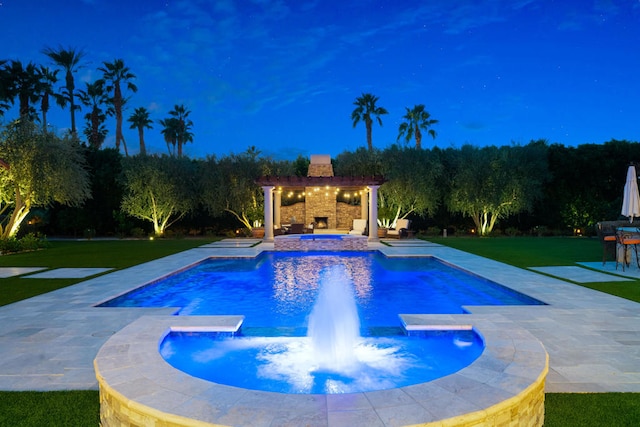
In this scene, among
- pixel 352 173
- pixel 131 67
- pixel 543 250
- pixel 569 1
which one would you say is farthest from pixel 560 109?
pixel 131 67

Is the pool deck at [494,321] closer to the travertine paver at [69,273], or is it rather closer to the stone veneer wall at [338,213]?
the travertine paver at [69,273]

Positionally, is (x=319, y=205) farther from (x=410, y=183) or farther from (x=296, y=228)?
(x=410, y=183)

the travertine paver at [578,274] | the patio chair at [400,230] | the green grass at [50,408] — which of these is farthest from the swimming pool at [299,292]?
the patio chair at [400,230]

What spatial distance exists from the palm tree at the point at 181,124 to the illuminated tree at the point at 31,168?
2541 centimetres

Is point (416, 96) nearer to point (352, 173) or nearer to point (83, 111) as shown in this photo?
point (352, 173)

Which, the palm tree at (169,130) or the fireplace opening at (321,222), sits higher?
the palm tree at (169,130)

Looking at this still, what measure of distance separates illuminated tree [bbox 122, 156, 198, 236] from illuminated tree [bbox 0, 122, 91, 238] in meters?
5.95

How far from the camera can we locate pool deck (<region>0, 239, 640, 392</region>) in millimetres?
3994

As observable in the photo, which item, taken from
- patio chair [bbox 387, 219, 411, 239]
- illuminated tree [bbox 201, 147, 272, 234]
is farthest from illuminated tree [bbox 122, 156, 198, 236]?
patio chair [bbox 387, 219, 411, 239]

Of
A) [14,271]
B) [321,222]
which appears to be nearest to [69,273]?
[14,271]

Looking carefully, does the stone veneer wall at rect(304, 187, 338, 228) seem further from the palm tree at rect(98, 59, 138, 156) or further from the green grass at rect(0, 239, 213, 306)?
the palm tree at rect(98, 59, 138, 156)

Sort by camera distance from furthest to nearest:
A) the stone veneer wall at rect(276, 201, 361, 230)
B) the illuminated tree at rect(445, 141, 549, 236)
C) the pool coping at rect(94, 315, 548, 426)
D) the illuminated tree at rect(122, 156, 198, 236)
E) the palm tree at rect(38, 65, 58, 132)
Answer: the palm tree at rect(38, 65, 58, 132)
the stone veneer wall at rect(276, 201, 361, 230)
the illuminated tree at rect(122, 156, 198, 236)
the illuminated tree at rect(445, 141, 549, 236)
the pool coping at rect(94, 315, 548, 426)

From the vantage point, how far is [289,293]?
8.77 meters

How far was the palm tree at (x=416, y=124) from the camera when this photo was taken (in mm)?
33425
